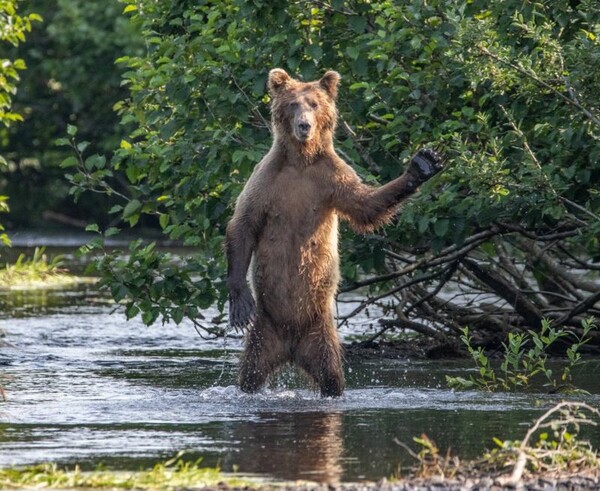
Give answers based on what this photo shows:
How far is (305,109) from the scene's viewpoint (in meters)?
7.98

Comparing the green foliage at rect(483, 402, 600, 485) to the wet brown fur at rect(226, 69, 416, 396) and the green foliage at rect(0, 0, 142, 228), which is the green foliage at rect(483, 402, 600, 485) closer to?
the wet brown fur at rect(226, 69, 416, 396)

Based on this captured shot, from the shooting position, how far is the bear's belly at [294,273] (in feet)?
26.4

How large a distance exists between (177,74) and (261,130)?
0.74 meters

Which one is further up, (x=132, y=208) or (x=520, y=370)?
(x=132, y=208)

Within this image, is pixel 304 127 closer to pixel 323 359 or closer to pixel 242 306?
pixel 242 306

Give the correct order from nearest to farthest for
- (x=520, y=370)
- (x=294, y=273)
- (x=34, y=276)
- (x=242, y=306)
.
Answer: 1. (x=242, y=306)
2. (x=294, y=273)
3. (x=520, y=370)
4. (x=34, y=276)

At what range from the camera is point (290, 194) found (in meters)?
8.05

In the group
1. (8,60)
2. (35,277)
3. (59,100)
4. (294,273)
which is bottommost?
(294,273)

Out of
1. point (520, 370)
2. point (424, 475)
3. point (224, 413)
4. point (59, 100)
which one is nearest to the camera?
point (424, 475)

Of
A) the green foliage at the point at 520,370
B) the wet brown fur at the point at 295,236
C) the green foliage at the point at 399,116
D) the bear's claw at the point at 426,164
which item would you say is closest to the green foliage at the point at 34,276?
the green foliage at the point at 399,116

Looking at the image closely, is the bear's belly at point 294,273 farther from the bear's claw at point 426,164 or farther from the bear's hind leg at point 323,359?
→ the bear's claw at point 426,164

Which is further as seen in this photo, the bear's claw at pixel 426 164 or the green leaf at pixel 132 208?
→ the green leaf at pixel 132 208

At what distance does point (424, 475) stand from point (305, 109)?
10.1 feet

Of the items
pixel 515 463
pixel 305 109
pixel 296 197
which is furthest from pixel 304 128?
pixel 515 463
